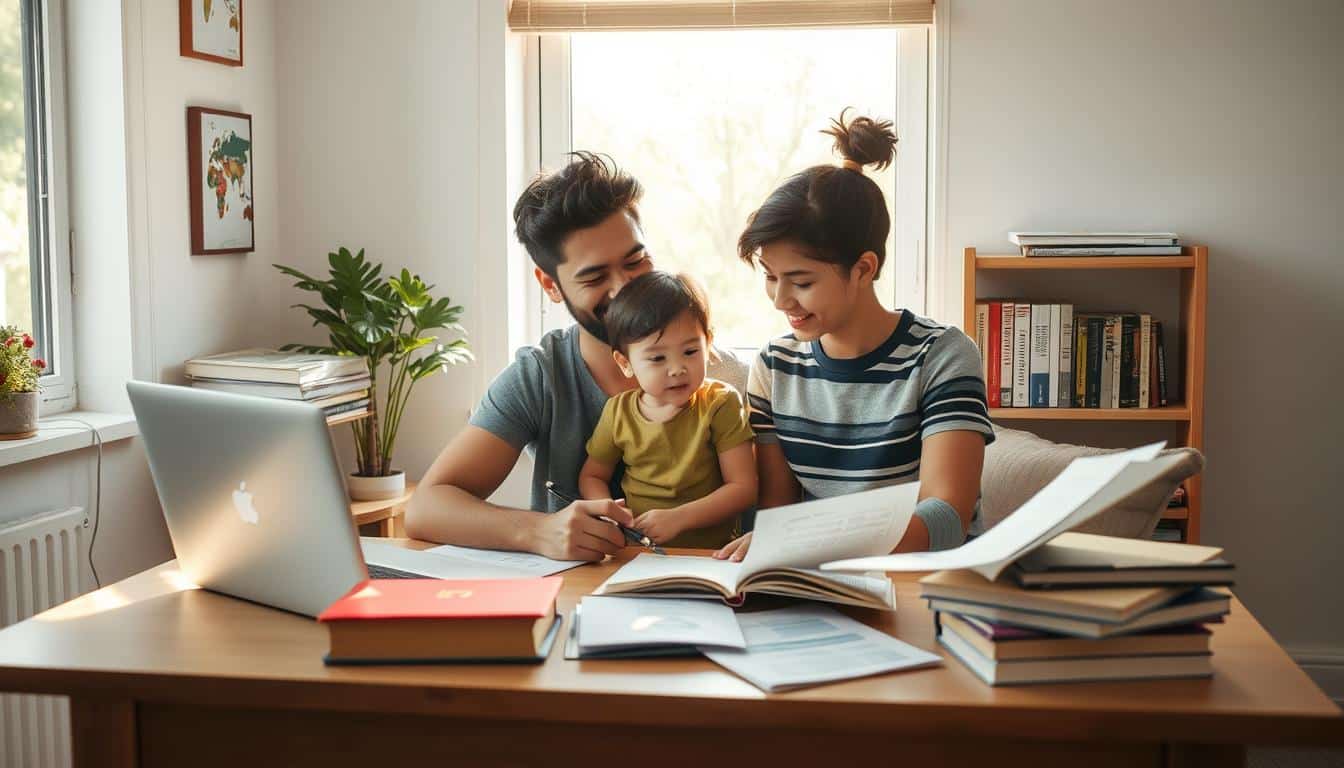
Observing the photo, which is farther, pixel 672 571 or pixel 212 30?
pixel 212 30

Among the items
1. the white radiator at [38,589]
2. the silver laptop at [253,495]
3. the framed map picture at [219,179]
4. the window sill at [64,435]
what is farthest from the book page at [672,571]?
the framed map picture at [219,179]

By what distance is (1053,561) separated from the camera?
117 centimetres

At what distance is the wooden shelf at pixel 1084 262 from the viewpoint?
9.51 feet

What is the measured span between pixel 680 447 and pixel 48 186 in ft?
5.38

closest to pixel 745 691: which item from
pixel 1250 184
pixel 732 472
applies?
pixel 732 472

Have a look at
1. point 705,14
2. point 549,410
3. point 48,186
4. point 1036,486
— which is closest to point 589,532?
point 549,410

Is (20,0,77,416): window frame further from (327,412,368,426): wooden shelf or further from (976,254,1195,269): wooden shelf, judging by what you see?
(976,254,1195,269): wooden shelf

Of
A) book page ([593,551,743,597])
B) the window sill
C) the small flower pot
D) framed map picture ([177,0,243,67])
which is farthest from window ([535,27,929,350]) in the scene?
book page ([593,551,743,597])

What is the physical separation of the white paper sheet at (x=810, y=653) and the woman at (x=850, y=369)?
43cm

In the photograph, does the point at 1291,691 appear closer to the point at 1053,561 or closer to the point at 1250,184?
the point at 1053,561

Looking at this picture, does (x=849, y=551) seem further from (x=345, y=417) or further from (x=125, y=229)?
(x=125, y=229)

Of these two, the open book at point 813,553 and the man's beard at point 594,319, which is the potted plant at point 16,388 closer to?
the man's beard at point 594,319

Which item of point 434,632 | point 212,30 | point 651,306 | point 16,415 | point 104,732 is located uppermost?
point 212,30

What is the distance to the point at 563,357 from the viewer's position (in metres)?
2.13
